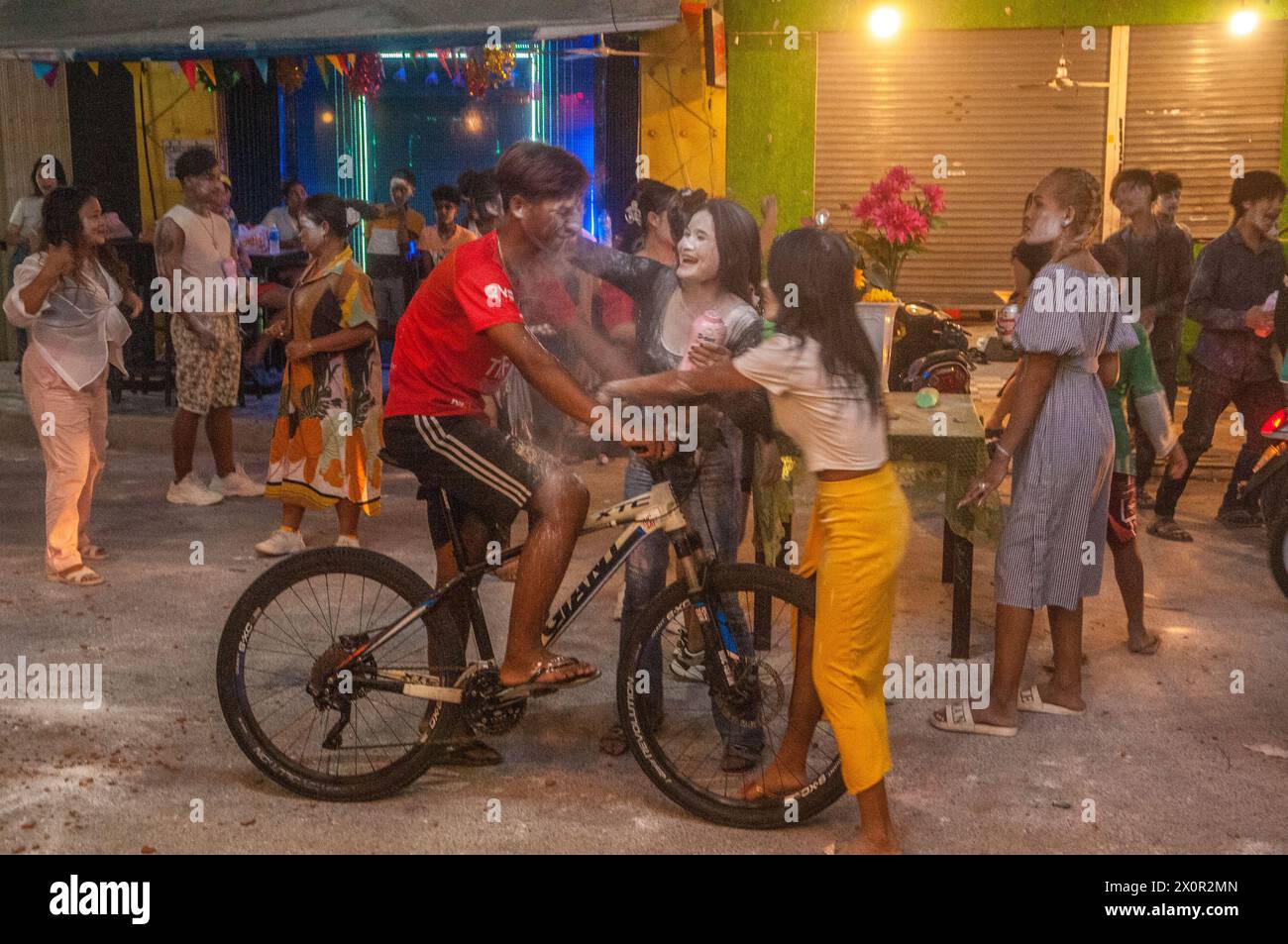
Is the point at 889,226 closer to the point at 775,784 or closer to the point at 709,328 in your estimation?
the point at 709,328

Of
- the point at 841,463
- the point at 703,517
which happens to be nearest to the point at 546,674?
the point at 703,517

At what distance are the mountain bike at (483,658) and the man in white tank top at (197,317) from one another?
421cm

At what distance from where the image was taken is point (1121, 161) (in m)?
12.9

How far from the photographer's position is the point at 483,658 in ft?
14.8

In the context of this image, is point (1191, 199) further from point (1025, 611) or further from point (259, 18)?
point (1025, 611)

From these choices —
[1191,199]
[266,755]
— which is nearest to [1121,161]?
[1191,199]

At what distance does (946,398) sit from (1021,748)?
212cm

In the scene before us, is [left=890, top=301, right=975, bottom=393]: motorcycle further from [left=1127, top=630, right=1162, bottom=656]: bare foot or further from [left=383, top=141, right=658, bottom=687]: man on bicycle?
[left=383, top=141, right=658, bottom=687]: man on bicycle

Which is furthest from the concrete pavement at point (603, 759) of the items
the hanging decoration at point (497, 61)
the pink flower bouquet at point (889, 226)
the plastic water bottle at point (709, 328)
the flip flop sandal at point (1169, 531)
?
the hanging decoration at point (497, 61)

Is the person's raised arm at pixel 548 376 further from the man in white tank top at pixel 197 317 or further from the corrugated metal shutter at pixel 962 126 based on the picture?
the corrugated metal shutter at pixel 962 126

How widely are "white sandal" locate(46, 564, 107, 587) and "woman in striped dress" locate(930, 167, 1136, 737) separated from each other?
13.6 ft

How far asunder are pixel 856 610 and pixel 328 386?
4028mm

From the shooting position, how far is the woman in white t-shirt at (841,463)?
3938 millimetres

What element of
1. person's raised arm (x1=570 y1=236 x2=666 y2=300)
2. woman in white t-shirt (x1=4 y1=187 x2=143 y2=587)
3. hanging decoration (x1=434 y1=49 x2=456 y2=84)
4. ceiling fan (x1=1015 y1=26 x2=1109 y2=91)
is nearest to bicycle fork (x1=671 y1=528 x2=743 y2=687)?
person's raised arm (x1=570 y1=236 x2=666 y2=300)
